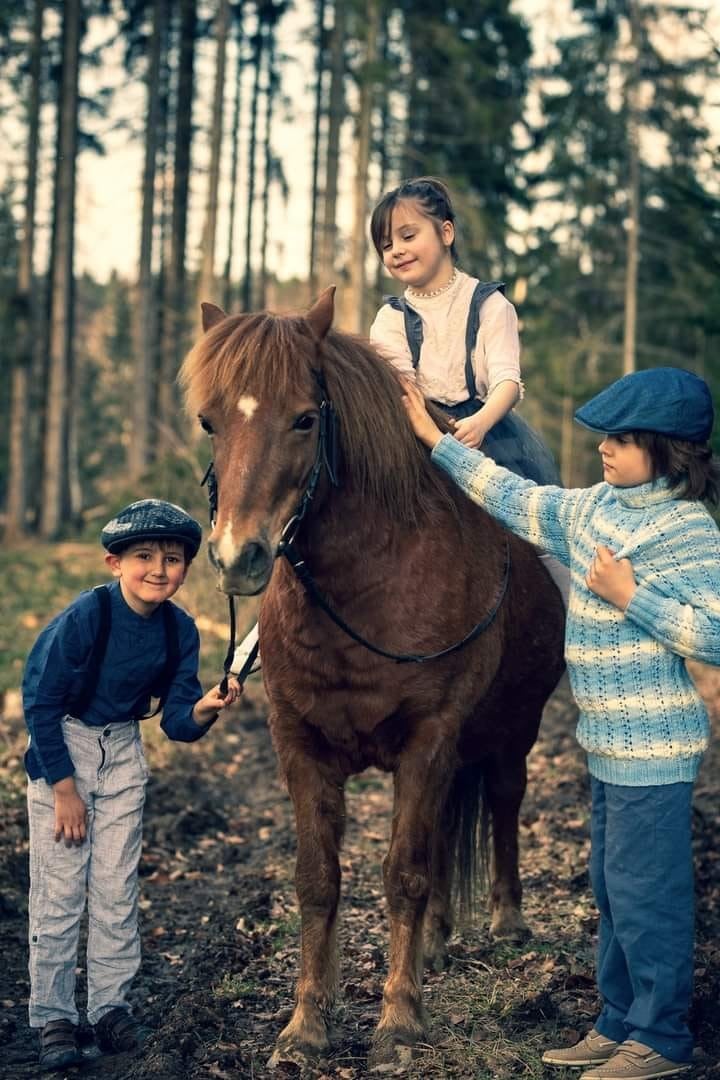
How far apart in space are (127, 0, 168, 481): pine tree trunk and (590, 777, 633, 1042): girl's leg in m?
20.9

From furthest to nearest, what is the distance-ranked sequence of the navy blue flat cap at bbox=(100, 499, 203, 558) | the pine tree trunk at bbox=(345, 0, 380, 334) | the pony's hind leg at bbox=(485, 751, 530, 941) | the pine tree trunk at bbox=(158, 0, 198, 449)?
the pine tree trunk at bbox=(158, 0, 198, 449)
the pine tree trunk at bbox=(345, 0, 380, 334)
the pony's hind leg at bbox=(485, 751, 530, 941)
the navy blue flat cap at bbox=(100, 499, 203, 558)

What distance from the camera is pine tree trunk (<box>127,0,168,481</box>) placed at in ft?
79.0

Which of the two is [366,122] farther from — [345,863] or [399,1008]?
[399,1008]

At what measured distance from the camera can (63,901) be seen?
427cm

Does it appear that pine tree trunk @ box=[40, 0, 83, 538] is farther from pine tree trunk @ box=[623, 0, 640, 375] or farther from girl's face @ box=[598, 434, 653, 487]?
girl's face @ box=[598, 434, 653, 487]

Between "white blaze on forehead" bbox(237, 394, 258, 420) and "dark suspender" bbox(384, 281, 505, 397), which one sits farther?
"dark suspender" bbox(384, 281, 505, 397)

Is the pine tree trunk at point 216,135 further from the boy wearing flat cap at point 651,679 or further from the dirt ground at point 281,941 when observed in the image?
the boy wearing flat cap at point 651,679

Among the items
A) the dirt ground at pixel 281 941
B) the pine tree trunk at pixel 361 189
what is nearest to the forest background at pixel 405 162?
the pine tree trunk at pixel 361 189

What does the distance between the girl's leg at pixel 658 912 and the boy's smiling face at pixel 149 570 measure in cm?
182

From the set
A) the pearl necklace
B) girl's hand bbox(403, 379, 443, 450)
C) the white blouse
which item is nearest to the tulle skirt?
the white blouse

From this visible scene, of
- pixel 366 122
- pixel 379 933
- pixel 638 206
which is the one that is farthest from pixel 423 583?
pixel 638 206

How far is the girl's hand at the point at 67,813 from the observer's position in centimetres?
421

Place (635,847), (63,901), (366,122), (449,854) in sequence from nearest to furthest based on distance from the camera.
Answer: (635,847)
(63,901)
(449,854)
(366,122)

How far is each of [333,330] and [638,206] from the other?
74.3ft
